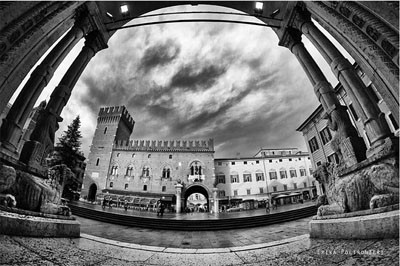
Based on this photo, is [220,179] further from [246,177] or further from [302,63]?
[302,63]

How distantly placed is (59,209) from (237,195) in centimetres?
3433

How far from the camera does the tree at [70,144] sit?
20328 mm

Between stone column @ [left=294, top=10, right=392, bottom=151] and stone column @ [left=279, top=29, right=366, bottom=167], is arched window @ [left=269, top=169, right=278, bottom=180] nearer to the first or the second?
stone column @ [left=279, top=29, right=366, bottom=167]

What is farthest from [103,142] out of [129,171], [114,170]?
[129,171]

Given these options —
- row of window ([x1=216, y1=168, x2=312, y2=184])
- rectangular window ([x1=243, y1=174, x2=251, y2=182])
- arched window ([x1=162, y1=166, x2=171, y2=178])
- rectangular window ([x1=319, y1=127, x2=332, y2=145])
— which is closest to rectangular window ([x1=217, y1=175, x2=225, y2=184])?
row of window ([x1=216, y1=168, x2=312, y2=184])

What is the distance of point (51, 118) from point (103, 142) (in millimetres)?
35293

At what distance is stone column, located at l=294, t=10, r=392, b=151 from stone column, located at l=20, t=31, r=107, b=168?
6938 millimetres

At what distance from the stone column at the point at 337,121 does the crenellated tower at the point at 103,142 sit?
116ft

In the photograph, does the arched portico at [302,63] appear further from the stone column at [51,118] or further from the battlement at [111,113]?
the battlement at [111,113]

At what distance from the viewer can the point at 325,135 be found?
685 inches

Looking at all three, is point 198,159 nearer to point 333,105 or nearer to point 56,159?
point 56,159

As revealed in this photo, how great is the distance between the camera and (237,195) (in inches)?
1319

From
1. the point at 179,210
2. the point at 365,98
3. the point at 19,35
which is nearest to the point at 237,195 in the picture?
the point at 179,210

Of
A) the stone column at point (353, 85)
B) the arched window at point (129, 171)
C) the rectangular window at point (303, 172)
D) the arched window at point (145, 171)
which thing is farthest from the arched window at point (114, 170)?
the rectangular window at point (303, 172)
